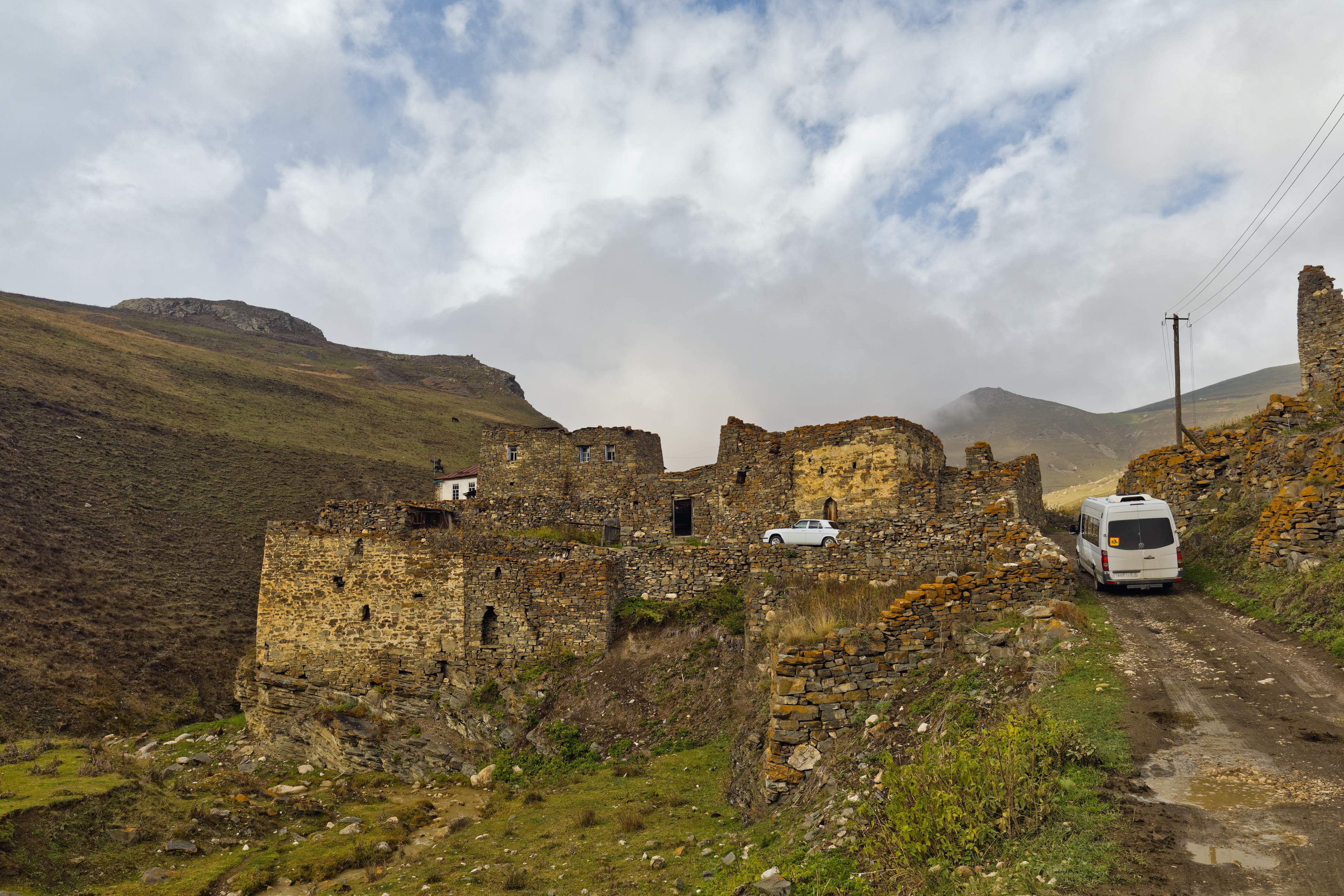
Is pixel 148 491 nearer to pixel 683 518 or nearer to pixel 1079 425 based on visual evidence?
pixel 683 518

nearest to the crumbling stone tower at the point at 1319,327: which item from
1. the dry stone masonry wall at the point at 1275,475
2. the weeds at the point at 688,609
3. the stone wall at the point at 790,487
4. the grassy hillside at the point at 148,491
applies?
the dry stone masonry wall at the point at 1275,475

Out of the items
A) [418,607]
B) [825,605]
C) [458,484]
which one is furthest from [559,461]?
[825,605]

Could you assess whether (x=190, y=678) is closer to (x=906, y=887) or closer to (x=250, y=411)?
(x=906, y=887)

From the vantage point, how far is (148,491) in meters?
44.2

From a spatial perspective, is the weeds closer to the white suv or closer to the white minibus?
the white suv

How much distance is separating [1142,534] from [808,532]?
9542 millimetres

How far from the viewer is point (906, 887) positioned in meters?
5.46

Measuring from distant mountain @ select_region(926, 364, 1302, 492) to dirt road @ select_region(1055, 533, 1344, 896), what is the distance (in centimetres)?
6952

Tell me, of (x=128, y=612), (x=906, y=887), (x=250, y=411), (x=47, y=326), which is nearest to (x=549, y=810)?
(x=906, y=887)

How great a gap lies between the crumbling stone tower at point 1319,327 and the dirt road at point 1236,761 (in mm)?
19907

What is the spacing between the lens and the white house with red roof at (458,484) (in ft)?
148

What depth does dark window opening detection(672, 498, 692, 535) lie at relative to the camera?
27562 millimetres

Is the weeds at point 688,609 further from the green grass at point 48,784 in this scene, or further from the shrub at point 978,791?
the green grass at point 48,784

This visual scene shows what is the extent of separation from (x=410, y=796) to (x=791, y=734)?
12.5 meters
